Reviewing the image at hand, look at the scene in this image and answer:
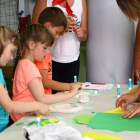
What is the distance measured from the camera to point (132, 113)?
94 cm

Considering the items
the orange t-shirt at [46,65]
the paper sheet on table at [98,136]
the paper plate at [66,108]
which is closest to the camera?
the paper sheet on table at [98,136]

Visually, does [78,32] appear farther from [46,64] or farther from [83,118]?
[83,118]

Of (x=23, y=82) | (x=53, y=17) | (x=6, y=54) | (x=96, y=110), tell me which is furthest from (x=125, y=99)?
(x=53, y=17)

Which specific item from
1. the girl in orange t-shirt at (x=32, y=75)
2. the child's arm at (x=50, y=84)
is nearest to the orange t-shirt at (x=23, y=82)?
the girl in orange t-shirt at (x=32, y=75)

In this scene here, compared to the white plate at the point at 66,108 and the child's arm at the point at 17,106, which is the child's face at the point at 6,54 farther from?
the white plate at the point at 66,108

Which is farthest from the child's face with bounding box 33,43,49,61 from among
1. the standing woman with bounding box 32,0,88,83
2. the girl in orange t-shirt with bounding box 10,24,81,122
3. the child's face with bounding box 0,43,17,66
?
the standing woman with bounding box 32,0,88,83

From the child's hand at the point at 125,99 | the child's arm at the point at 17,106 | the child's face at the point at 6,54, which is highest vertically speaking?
the child's face at the point at 6,54

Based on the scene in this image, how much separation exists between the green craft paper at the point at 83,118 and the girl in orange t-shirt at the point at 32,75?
0.19m

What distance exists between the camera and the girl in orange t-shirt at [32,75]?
111 centimetres

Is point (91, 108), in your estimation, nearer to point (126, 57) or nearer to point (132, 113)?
point (132, 113)

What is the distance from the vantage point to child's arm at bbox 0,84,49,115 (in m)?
0.91

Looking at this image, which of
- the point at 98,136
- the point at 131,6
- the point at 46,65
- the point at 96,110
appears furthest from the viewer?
the point at 46,65

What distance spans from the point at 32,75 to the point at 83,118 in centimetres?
37

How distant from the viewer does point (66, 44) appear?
1.93 metres
